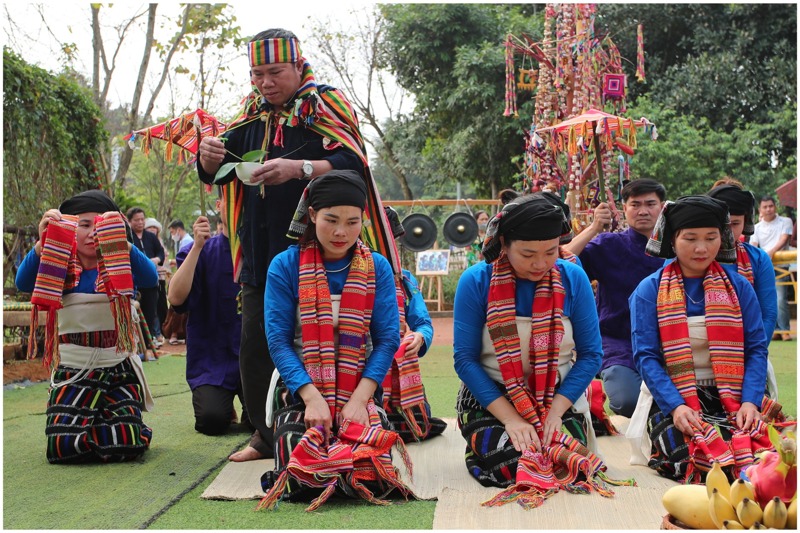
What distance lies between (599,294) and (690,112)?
37.9ft

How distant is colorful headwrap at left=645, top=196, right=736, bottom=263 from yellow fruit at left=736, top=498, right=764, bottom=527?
5.03ft

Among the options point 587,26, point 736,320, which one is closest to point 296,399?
point 736,320

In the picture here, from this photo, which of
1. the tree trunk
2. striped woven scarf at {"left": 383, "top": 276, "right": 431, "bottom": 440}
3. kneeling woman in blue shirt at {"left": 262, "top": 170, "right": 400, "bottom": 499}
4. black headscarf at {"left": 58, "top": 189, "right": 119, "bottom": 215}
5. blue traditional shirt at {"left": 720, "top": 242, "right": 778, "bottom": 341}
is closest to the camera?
kneeling woman in blue shirt at {"left": 262, "top": 170, "right": 400, "bottom": 499}

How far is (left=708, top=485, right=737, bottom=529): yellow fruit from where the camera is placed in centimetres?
204

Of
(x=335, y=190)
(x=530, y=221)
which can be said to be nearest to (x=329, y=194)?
(x=335, y=190)

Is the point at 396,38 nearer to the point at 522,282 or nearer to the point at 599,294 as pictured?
the point at 599,294

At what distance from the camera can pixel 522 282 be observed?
3301 mm

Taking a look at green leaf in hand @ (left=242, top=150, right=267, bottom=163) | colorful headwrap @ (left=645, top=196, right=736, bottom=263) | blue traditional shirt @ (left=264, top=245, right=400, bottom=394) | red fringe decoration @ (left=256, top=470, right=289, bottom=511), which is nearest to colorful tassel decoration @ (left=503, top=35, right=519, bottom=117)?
colorful headwrap @ (left=645, top=196, right=736, bottom=263)

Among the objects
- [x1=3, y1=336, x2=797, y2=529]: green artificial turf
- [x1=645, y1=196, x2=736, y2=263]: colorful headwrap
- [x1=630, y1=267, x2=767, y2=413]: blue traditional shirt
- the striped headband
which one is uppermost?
the striped headband

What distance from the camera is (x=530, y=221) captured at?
10.1 ft

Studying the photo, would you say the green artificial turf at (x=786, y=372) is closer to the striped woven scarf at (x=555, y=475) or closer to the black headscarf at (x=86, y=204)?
the striped woven scarf at (x=555, y=475)

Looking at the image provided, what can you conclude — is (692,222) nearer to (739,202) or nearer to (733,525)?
(739,202)

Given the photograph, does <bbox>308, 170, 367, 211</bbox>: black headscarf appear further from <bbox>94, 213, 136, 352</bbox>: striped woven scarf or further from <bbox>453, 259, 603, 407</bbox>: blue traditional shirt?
<bbox>94, 213, 136, 352</bbox>: striped woven scarf

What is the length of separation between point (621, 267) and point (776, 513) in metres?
2.45
